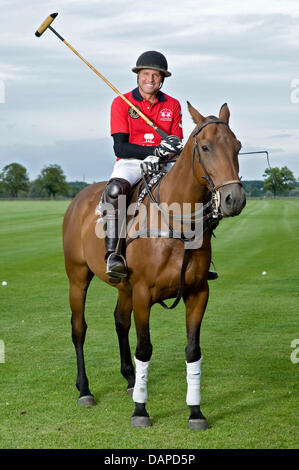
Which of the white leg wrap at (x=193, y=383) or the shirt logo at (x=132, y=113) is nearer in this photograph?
the white leg wrap at (x=193, y=383)

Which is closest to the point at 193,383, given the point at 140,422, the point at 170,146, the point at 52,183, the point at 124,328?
the point at 140,422

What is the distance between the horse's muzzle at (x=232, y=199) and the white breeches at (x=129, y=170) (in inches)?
71.3

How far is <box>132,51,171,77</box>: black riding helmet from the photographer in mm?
7184

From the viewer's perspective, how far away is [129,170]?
7.45 meters

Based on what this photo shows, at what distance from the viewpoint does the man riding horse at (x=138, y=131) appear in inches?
283

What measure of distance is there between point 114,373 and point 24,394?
1413 mm

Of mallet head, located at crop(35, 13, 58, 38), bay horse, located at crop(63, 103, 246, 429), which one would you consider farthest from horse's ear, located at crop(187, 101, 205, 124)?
mallet head, located at crop(35, 13, 58, 38)

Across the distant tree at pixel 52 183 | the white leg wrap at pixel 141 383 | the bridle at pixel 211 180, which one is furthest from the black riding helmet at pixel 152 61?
the distant tree at pixel 52 183

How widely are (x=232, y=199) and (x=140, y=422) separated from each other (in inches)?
106

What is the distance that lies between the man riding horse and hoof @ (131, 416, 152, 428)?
58.5 inches

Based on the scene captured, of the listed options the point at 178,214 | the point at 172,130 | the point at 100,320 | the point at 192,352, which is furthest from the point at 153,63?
the point at 100,320

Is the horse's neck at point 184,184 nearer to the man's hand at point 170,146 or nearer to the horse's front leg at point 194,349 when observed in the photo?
the man's hand at point 170,146

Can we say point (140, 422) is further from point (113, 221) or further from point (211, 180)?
point (211, 180)
